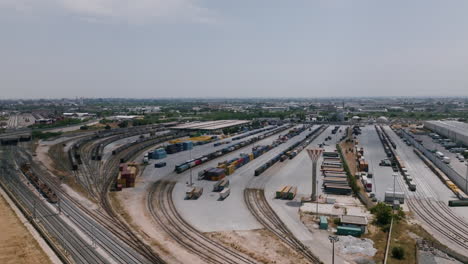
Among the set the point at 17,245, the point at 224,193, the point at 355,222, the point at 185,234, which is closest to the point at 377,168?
the point at 355,222

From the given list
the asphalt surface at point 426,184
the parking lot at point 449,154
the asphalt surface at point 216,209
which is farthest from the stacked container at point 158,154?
the parking lot at point 449,154

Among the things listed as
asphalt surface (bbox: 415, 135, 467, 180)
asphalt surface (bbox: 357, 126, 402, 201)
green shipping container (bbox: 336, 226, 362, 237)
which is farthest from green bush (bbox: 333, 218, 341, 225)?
asphalt surface (bbox: 415, 135, 467, 180)

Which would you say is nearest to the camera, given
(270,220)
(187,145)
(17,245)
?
(17,245)

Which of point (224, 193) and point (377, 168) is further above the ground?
point (224, 193)

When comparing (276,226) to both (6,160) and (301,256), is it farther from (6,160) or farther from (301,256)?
(6,160)

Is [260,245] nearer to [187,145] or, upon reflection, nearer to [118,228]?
[118,228]

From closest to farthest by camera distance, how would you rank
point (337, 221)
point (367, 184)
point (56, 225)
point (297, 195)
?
point (56, 225), point (337, 221), point (297, 195), point (367, 184)

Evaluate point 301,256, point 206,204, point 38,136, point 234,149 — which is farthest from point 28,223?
point 38,136

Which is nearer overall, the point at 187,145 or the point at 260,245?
the point at 260,245
